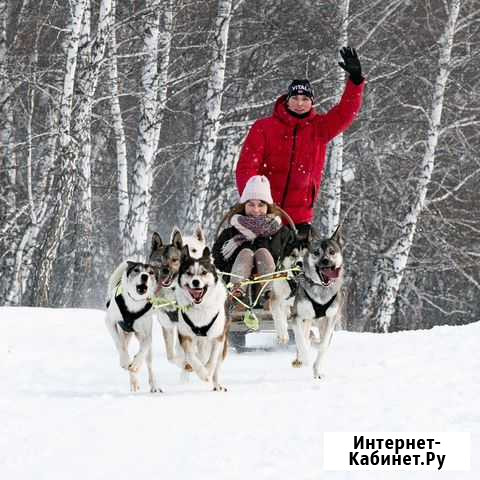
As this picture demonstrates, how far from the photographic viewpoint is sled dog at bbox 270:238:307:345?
6.92 metres

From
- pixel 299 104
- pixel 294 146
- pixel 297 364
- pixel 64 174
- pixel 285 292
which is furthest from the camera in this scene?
pixel 64 174

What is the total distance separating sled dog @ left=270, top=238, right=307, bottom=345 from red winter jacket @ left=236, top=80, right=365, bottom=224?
85 cm

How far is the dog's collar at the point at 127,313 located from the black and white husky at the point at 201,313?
228 mm

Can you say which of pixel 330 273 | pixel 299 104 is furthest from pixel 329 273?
pixel 299 104

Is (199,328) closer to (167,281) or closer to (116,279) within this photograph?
(167,281)

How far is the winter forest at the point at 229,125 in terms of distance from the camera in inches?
441

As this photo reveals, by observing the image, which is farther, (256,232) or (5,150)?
(5,150)

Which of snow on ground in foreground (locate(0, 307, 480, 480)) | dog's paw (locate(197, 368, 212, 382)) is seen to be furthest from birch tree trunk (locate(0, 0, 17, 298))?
dog's paw (locate(197, 368, 212, 382))

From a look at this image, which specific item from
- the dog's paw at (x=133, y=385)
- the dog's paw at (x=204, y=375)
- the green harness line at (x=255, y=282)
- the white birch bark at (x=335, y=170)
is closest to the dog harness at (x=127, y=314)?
the dog's paw at (x=133, y=385)

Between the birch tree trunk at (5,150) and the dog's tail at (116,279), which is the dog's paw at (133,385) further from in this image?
A: the birch tree trunk at (5,150)

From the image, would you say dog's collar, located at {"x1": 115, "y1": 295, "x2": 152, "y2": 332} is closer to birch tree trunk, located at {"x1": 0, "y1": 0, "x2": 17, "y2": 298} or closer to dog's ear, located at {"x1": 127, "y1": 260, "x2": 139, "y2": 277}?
dog's ear, located at {"x1": 127, "y1": 260, "x2": 139, "y2": 277}

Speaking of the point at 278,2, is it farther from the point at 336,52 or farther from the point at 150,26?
the point at 150,26

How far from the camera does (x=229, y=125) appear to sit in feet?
38.9

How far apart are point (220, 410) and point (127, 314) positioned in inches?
46.0
